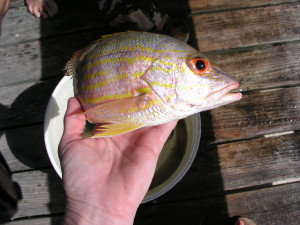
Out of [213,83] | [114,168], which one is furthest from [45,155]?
[213,83]

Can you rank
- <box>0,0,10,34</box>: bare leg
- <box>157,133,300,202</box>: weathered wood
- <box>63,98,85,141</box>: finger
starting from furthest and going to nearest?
<box>0,0,10,34</box>: bare leg → <box>157,133,300,202</box>: weathered wood → <box>63,98,85,141</box>: finger

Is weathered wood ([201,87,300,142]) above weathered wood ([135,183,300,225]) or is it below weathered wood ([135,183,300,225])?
above

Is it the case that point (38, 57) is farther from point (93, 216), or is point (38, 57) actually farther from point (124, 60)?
point (93, 216)

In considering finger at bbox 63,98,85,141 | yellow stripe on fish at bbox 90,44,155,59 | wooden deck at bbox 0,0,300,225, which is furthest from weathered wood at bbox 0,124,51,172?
yellow stripe on fish at bbox 90,44,155,59

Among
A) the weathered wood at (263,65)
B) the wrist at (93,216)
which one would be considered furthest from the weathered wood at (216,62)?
the wrist at (93,216)

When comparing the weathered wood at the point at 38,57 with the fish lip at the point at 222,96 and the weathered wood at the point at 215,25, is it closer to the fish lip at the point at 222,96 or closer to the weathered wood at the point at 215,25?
the weathered wood at the point at 215,25

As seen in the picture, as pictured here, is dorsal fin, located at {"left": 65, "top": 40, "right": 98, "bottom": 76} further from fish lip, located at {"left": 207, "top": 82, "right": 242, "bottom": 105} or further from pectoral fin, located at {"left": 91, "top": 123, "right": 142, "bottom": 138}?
fish lip, located at {"left": 207, "top": 82, "right": 242, "bottom": 105}

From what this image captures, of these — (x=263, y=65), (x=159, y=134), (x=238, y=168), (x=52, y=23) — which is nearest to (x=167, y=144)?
(x=159, y=134)

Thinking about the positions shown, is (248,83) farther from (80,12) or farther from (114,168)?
(80,12)
